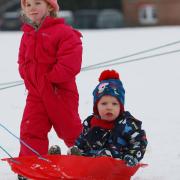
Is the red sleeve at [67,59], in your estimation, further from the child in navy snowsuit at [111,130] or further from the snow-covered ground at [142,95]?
the snow-covered ground at [142,95]

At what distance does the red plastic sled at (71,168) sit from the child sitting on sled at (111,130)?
115mm

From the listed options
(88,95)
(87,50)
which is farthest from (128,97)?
(87,50)

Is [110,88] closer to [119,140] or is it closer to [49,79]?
[119,140]

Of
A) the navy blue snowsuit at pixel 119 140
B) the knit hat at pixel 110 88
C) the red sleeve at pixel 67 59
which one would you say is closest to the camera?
the navy blue snowsuit at pixel 119 140

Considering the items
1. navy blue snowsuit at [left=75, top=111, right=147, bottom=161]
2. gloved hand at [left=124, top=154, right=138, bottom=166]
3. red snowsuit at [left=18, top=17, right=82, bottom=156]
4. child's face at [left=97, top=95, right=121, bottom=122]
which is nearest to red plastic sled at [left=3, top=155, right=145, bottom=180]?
gloved hand at [left=124, top=154, right=138, bottom=166]

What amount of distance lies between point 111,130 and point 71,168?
497 mm

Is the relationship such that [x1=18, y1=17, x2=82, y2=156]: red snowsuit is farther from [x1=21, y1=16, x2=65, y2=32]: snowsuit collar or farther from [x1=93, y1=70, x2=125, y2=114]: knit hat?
[x1=93, y1=70, x2=125, y2=114]: knit hat

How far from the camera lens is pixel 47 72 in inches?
178

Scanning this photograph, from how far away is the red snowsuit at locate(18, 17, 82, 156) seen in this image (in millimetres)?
4480

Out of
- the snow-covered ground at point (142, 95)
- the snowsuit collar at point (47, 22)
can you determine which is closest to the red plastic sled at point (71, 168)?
the snow-covered ground at point (142, 95)

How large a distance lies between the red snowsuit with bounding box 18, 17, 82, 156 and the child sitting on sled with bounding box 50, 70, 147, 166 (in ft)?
1.20

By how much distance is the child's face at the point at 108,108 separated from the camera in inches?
160

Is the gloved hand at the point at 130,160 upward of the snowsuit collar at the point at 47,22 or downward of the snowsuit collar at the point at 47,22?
downward

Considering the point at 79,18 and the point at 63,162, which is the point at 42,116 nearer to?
the point at 63,162
